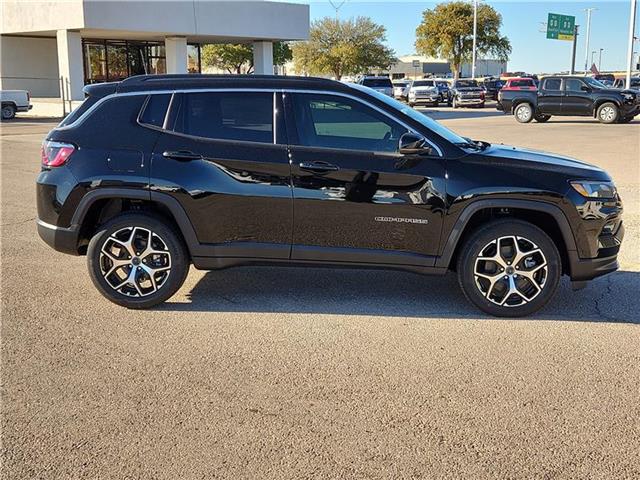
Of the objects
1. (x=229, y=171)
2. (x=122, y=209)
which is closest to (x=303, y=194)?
(x=229, y=171)

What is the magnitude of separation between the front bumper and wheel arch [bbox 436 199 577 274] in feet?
9.80

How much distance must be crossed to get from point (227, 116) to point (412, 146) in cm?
152

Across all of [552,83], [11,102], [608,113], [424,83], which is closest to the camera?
[608,113]

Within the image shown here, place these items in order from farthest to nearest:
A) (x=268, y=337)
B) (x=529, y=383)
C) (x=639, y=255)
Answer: (x=639, y=255) < (x=268, y=337) < (x=529, y=383)

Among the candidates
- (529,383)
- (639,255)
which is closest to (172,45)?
(639,255)

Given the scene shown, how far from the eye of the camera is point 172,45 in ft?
120

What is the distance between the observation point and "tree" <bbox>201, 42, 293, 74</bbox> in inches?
2334

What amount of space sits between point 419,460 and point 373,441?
11.0 inches

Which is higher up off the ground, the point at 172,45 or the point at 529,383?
the point at 172,45

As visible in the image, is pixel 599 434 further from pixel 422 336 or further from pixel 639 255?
pixel 639 255

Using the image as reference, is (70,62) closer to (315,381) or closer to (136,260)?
(136,260)

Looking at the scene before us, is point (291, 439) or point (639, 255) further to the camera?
point (639, 255)

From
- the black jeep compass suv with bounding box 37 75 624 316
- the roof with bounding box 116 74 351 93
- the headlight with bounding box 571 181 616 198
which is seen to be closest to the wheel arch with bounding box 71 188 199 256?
the black jeep compass suv with bounding box 37 75 624 316

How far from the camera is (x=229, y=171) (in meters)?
5.16
